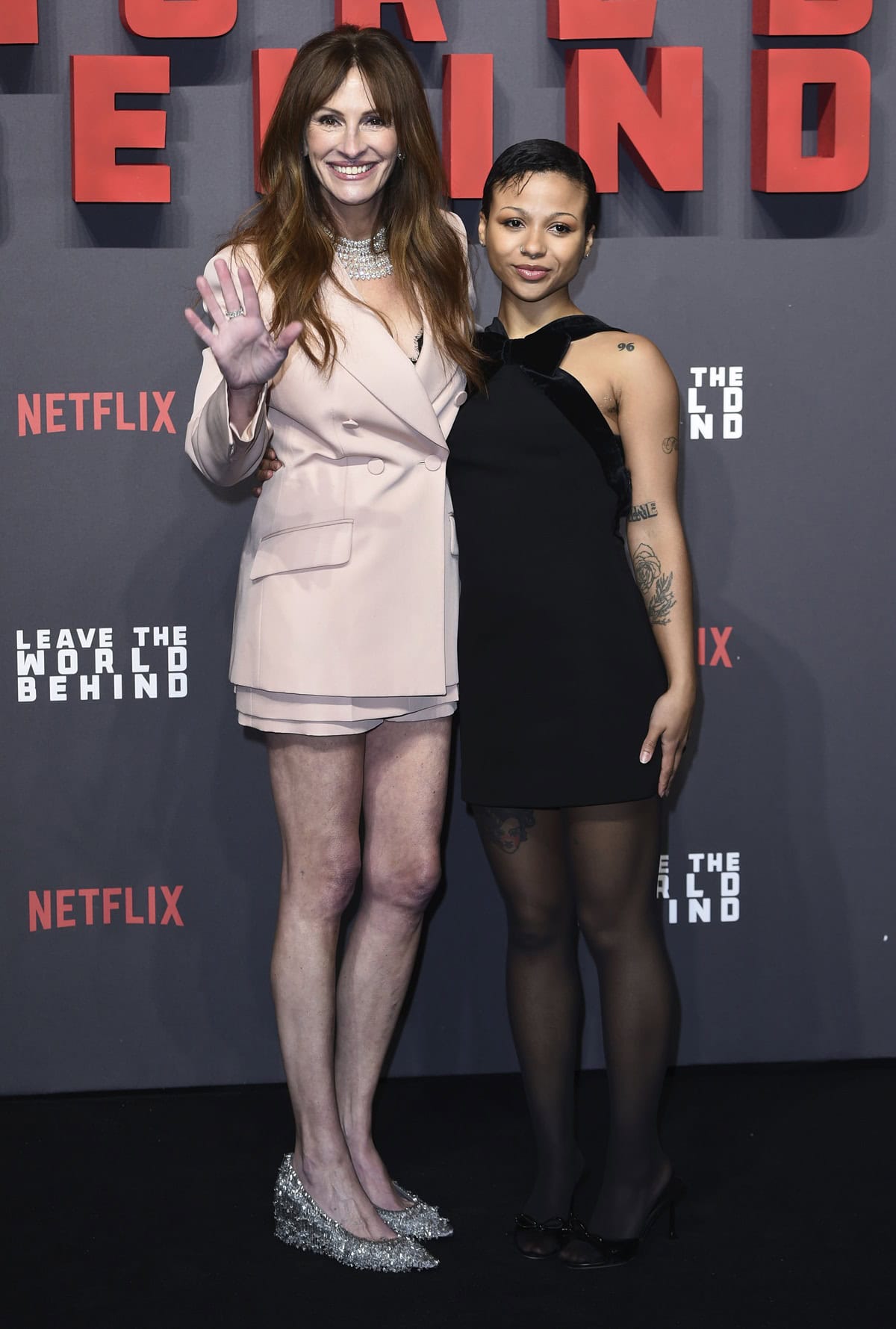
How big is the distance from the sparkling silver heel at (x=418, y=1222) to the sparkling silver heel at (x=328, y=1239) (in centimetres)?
3

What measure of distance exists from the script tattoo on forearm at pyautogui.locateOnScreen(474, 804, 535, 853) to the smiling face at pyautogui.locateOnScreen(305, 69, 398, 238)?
977 millimetres

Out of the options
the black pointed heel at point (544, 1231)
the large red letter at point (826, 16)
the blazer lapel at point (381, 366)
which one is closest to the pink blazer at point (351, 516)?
the blazer lapel at point (381, 366)

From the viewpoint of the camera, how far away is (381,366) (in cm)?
204

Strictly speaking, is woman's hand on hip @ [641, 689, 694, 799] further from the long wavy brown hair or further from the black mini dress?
the long wavy brown hair

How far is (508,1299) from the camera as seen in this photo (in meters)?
2.10

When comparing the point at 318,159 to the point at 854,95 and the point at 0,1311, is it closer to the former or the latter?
the point at 854,95

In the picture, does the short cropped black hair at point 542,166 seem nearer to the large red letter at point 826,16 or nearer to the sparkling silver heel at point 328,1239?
the large red letter at point 826,16

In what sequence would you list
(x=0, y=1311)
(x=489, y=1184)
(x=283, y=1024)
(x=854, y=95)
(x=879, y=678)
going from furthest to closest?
(x=879, y=678) < (x=854, y=95) < (x=489, y=1184) < (x=283, y=1024) < (x=0, y=1311)

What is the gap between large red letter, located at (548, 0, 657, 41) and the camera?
8.80ft

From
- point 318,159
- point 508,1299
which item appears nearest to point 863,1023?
point 508,1299

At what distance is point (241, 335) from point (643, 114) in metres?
1.26

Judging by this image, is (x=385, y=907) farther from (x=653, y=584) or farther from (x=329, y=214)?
(x=329, y=214)

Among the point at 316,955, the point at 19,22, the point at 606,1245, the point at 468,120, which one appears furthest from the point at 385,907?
the point at 19,22

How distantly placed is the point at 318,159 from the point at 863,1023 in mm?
2150
